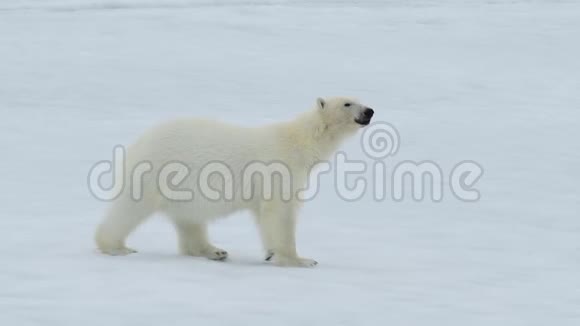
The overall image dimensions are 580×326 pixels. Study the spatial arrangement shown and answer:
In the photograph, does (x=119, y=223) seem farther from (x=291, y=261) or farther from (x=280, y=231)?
(x=291, y=261)

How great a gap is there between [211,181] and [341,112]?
3.52 ft

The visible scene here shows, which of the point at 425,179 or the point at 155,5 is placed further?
the point at 155,5

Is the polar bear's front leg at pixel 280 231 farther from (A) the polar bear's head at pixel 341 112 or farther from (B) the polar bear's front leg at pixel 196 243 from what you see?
(A) the polar bear's head at pixel 341 112

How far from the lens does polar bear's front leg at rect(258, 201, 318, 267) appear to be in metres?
6.53

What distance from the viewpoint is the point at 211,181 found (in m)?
6.54

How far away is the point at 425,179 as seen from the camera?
34.0 ft

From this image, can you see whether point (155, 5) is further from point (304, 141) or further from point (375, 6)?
point (304, 141)

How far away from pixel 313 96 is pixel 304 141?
23.7ft

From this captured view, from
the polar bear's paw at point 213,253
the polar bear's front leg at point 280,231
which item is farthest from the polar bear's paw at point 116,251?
the polar bear's front leg at point 280,231

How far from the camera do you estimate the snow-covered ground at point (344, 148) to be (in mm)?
5516

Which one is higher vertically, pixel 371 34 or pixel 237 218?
pixel 371 34

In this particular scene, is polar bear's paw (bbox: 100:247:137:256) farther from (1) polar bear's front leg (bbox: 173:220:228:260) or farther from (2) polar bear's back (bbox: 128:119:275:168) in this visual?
(2) polar bear's back (bbox: 128:119:275:168)

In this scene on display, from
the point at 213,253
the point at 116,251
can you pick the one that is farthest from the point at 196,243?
the point at 116,251

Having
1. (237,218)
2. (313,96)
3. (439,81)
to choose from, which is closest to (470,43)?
(439,81)
